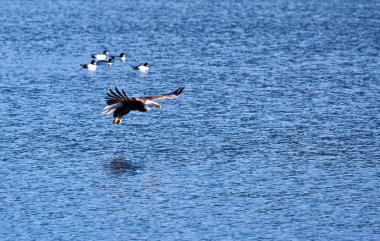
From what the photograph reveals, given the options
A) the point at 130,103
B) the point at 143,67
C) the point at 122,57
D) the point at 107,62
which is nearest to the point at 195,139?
the point at 130,103

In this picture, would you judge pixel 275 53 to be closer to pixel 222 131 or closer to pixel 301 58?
pixel 301 58

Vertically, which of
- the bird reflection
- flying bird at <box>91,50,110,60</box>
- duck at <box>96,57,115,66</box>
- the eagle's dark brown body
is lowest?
duck at <box>96,57,115,66</box>

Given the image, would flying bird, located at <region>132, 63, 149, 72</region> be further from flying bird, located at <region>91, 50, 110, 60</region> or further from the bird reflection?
the bird reflection

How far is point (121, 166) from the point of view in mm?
34594

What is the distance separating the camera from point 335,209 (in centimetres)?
3031

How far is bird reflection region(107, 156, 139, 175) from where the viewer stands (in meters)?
34.0

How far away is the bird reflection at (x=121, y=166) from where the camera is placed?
3397cm

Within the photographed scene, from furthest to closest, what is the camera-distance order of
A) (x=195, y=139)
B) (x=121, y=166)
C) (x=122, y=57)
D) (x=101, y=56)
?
(x=122, y=57), (x=101, y=56), (x=195, y=139), (x=121, y=166)

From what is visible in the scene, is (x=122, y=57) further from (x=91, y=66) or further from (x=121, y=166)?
(x=121, y=166)

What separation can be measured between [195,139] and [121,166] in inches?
188

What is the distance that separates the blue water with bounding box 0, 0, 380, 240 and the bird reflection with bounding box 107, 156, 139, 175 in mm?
47

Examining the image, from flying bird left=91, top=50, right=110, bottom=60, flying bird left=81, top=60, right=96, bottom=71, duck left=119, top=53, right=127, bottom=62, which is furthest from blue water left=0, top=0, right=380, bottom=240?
flying bird left=91, top=50, right=110, bottom=60

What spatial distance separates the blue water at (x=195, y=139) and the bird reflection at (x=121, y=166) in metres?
0.05

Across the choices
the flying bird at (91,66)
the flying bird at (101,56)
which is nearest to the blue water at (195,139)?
the flying bird at (91,66)
